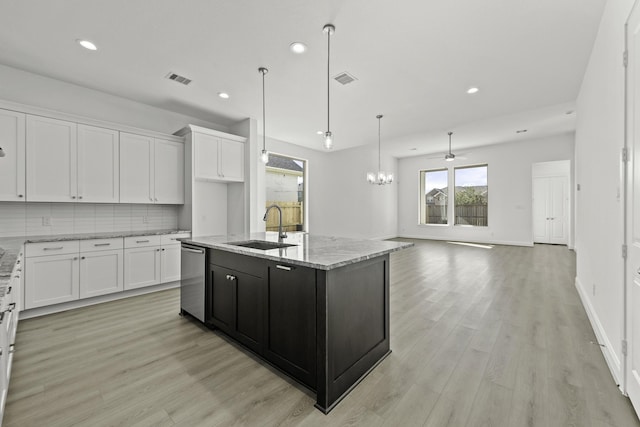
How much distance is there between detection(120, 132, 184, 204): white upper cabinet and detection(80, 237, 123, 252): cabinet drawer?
0.61 m

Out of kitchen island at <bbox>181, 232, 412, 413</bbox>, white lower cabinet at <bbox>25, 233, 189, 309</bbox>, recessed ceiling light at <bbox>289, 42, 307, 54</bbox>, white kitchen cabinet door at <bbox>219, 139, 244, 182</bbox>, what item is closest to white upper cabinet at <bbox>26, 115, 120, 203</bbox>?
white lower cabinet at <bbox>25, 233, 189, 309</bbox>

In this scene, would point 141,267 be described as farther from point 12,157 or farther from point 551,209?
point 551,209

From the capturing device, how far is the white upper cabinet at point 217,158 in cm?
432

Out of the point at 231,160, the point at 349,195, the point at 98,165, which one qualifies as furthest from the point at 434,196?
the point at 98,165

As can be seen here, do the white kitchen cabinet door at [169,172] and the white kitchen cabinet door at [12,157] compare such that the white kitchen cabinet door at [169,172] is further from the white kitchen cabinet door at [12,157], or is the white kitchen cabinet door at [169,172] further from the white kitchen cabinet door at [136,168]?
the white kitchen cabinet door at [12,157]

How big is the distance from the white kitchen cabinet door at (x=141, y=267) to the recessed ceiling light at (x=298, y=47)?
3.19 meters

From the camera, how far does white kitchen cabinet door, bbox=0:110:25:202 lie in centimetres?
295

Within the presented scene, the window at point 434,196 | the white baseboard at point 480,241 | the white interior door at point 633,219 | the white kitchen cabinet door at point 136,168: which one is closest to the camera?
the white interior door at point 633,219

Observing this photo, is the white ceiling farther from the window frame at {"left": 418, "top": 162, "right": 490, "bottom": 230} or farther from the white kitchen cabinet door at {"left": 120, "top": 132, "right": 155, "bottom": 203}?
the window frame at {"left": 418, "top": 162, "right": 490, "bottom": 230}

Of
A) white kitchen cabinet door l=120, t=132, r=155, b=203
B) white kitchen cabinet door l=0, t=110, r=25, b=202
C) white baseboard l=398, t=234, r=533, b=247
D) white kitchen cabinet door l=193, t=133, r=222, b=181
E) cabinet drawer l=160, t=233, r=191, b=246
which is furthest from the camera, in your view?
white baseboard l=398, t=234, r=533, b=247

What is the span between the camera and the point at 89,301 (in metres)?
3.42

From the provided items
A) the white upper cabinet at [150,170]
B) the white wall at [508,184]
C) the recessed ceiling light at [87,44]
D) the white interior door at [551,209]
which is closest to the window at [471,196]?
the white wall at [508,184]

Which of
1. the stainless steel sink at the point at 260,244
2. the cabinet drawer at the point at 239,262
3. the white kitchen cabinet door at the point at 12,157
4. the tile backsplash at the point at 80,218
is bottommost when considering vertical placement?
the cabinet drawer at the point at 239,262

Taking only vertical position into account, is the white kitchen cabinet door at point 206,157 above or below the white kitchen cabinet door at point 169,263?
→ above
